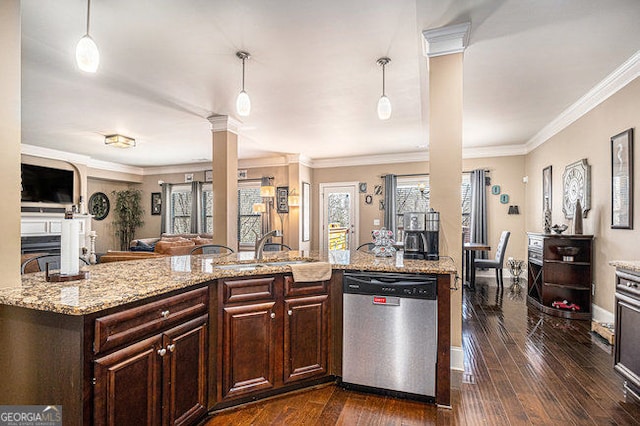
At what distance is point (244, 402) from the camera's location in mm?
2098

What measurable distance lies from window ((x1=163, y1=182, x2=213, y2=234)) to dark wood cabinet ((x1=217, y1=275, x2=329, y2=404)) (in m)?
7.18

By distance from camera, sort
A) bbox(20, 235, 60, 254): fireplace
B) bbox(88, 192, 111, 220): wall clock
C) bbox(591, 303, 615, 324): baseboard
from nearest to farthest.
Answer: bbox(591, 303, 615, 324): baseboard → bbox(20, 235, 60, 254): fireplace → bbox(88, 192, 111, 220): wall clock

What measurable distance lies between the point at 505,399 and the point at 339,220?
239 inches

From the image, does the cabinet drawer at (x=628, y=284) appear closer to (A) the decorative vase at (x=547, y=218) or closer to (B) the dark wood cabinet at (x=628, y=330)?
(B) the dark wood cabinet at (x=628, y=330)

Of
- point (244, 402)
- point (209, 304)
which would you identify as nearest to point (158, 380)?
point (209, 304)

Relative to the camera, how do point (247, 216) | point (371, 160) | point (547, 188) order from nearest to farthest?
point (547, 188) → point (371, 160) → point (247, 216)

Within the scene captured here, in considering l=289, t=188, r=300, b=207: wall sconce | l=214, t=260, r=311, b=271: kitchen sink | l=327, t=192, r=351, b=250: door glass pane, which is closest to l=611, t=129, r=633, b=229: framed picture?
l=214, t=260, r=311, b=271: kitchen sink

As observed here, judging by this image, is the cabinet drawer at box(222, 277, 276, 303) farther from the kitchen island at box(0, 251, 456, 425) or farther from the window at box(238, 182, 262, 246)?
the window at box(238, 182, 262, 246)

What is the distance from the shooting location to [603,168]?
3732mm

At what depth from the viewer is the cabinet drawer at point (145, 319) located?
4.32 feet

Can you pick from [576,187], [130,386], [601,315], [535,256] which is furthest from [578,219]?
[130,386]

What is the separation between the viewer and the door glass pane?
26.3 feet

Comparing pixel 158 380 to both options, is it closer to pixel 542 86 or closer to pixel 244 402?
pixel 244 402

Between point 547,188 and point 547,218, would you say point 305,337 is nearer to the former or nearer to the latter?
point 547,218
